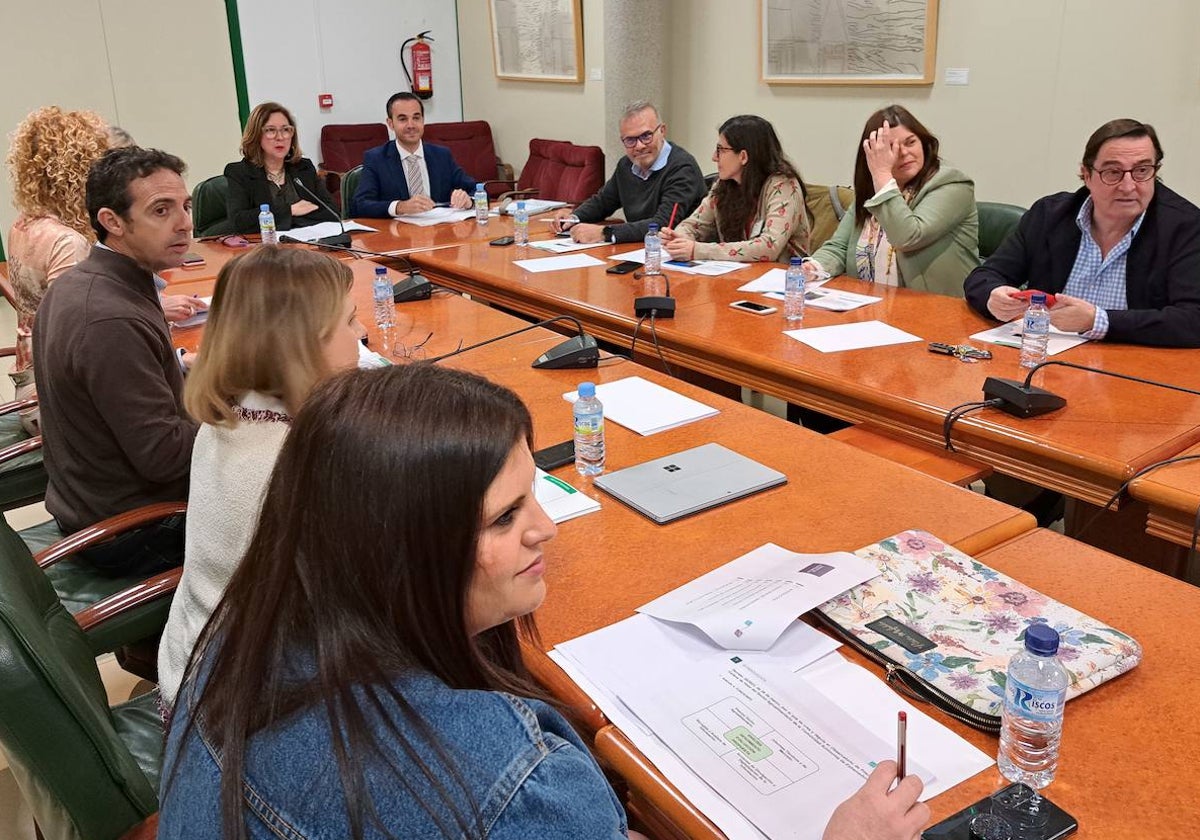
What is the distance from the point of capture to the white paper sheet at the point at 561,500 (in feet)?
A: 5.13

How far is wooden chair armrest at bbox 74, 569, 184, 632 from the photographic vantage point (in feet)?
5.09

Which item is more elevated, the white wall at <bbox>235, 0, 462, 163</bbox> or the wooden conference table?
the white wall at <bbox>235, 0, 462, 163</bbox>

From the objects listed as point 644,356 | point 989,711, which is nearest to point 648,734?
point 989,711

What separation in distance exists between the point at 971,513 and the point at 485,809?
1.10 meters

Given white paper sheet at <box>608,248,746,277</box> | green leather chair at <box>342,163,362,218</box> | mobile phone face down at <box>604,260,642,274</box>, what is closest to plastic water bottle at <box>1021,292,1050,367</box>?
white paper sheet at <box>608,248,746,277</box>

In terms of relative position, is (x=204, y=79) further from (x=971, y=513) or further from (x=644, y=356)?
(x=971, y=513)

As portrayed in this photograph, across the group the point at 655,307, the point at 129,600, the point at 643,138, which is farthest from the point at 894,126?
the point at 129,600

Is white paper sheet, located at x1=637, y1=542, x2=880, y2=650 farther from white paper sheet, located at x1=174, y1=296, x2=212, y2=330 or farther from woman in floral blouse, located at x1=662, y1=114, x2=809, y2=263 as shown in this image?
woman in floral blouse, located at x1=662, y1=114, x2=809, y2=263

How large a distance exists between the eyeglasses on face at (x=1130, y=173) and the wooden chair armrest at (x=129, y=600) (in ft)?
7.37

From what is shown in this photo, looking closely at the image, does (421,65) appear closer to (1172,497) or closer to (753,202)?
(753,202)

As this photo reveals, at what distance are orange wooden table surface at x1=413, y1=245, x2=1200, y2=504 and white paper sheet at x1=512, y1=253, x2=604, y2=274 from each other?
0.20 m

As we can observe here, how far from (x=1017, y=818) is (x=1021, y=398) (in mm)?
1147

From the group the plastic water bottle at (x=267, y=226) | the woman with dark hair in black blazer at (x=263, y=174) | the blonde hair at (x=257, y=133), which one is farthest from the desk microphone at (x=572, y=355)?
the blonde hair at (x=257, y=133)

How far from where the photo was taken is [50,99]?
250 inches
